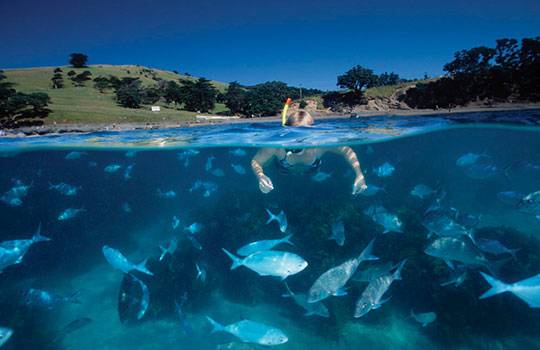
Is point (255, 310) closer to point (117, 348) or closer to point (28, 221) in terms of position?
point (117, 348)

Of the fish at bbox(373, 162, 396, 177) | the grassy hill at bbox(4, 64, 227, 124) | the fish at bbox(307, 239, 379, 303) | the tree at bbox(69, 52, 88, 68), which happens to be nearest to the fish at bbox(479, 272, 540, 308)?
the fish at bbox(307, 239, 379, 303)

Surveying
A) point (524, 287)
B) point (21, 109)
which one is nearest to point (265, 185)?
point (524, 287)

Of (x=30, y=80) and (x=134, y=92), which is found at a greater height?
(x=30, y=80)

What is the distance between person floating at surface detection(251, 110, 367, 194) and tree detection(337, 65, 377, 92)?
36149mm

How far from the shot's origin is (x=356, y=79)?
4372cm

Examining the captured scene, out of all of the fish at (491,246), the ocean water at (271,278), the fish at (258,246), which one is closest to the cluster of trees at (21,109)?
the ocean water at (271,278)

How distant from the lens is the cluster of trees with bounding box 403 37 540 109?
24625mm

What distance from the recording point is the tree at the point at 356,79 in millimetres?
43719

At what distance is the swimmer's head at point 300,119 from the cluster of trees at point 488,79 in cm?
2588

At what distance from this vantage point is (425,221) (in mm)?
6543

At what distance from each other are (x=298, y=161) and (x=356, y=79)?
3837 cm

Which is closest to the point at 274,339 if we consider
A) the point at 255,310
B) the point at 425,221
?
the point at 425,221

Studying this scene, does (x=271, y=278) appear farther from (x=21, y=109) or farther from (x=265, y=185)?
(x=21, y=109)

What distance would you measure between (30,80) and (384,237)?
65110 millimetres
